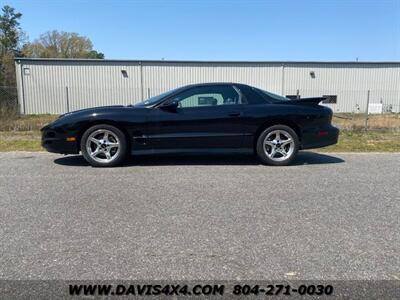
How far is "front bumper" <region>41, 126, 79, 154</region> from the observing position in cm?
646

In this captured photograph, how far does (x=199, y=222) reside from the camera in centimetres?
388

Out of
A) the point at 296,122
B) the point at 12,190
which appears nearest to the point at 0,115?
the point at 12,190

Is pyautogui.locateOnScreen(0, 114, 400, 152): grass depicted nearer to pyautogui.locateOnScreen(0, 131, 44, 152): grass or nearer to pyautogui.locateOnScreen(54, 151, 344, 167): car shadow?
pyautogui.locateOnScreen(0, 131, 44, 152): grass

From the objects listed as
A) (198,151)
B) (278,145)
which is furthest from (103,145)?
(278,145)

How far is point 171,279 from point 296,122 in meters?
4.70

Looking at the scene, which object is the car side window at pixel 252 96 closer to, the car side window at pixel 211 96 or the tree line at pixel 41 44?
the car side window at pixel 211 96

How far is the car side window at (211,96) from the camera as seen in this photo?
669cm

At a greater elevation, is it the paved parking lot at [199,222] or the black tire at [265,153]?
the black tire at [265,153]

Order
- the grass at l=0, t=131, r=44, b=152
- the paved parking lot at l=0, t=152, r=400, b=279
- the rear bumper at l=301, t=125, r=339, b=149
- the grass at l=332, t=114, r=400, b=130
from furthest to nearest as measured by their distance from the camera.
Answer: the grass at l=332, t=114, r=400, b=130 → the grass at l=0, t=131, r=44, b=152 → the rear bumper at l=301, t=125, r=339, b=149 → the paved parking lot at l=0, t=152, r=400, b=279

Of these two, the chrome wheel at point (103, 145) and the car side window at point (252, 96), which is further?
the car side window at point (252, 96)

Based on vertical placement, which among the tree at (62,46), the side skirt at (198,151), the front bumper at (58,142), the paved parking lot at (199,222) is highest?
the tree at (62,46)

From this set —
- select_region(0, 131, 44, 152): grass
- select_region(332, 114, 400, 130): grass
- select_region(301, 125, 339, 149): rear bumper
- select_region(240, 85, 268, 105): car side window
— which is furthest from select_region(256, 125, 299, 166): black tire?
select_region(332, 114, 400, 130): grass

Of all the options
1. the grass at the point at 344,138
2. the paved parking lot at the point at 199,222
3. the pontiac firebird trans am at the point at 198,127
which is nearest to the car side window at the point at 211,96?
the pontiac firebird trans am at the point at 198,127

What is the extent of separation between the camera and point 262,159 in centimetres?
678
